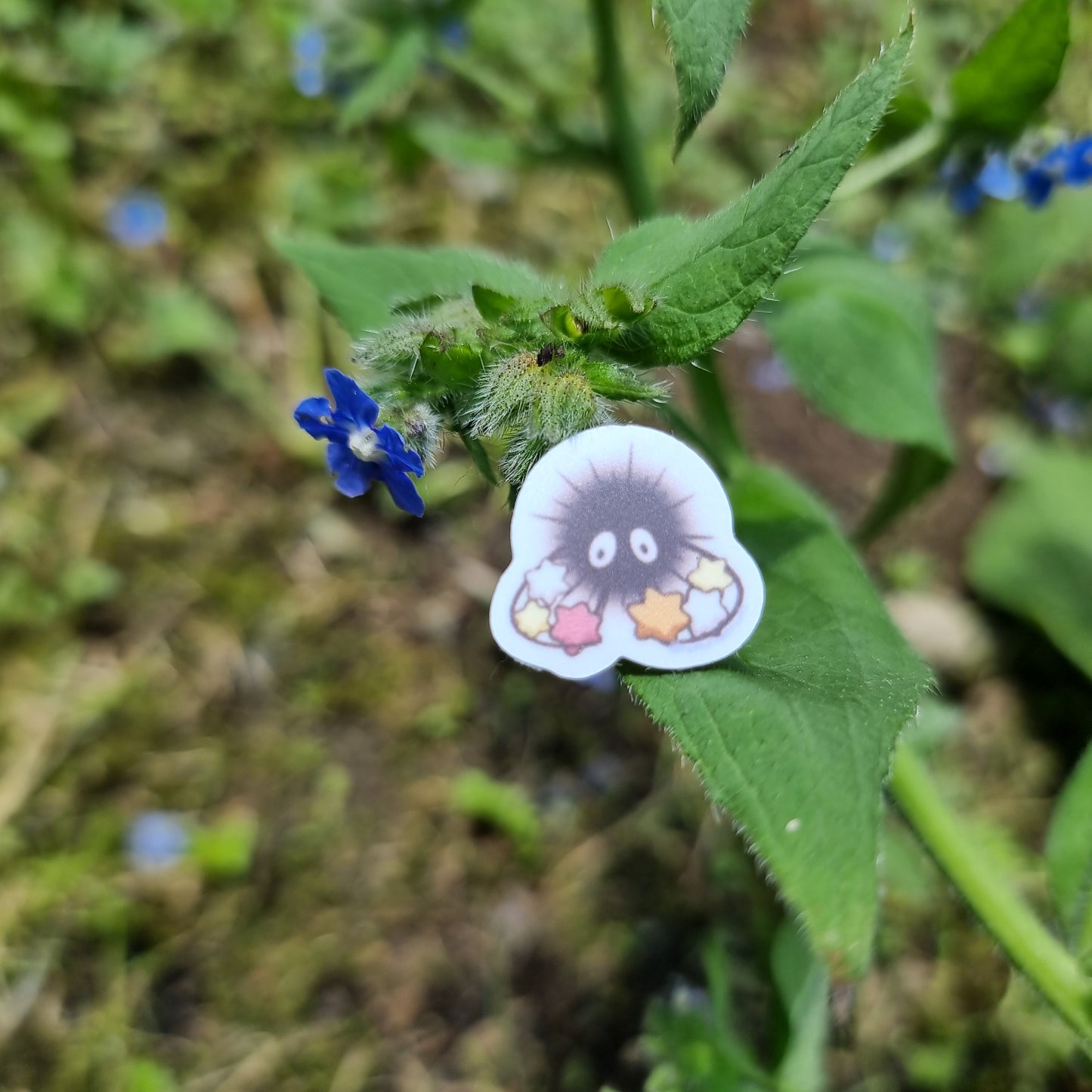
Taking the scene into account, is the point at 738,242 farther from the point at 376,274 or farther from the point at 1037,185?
the point at 1037,185

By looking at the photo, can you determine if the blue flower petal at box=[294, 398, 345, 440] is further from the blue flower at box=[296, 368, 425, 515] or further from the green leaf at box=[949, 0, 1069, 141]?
the green leaf at box=[949, 0, 1069, 141]

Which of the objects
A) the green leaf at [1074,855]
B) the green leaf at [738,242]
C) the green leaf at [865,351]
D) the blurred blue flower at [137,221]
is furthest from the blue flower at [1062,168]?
the blurred blue flower at [137,221]

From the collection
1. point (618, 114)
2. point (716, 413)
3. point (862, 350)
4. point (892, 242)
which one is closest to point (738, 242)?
point (716, 413)

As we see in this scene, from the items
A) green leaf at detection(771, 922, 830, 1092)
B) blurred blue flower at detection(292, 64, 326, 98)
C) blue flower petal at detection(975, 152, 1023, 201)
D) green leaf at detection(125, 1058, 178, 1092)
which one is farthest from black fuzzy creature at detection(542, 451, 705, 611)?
blurred blue flower at detection(292, 64, 326, 98)

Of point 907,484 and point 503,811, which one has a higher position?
point 907,484

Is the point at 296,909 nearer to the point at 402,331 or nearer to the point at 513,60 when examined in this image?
the point at 402,331

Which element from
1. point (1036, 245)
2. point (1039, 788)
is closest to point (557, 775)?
point (1039, 788)
